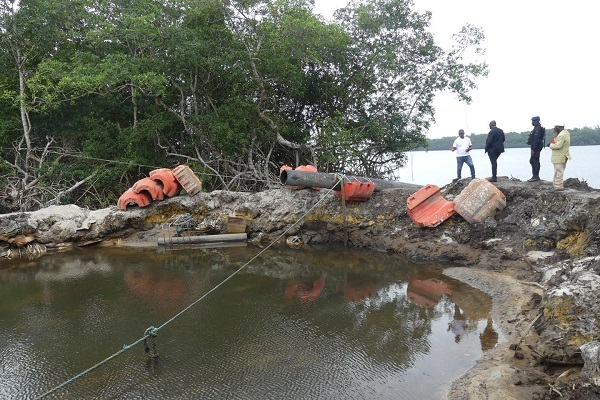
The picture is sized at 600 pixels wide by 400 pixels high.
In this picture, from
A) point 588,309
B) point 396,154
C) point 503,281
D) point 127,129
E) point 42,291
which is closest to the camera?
point 588,309

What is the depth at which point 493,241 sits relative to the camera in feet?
26.3

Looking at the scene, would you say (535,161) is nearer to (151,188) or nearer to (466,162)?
(466,162)

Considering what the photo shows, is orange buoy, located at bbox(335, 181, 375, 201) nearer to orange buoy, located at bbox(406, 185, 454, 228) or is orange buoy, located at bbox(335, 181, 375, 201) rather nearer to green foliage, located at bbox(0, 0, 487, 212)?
orange buoy, located at bbox(406, 185, 454, 228)

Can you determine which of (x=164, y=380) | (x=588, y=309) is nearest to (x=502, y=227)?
(x=588, y=309)

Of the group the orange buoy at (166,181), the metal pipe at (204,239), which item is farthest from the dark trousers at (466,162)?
the orange buoy at (166,181)

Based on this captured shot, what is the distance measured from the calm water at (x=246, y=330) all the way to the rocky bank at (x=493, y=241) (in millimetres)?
416

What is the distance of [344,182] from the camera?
9750 mm

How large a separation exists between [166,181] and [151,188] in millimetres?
377

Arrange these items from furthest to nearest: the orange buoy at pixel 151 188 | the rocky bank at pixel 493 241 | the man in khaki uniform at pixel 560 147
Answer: the orange buoy at pixel 151 188 < the man in khaki uniform at pixel 560 147 < the rocky bank at pixel 493 241

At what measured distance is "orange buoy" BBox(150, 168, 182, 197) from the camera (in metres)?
10.8

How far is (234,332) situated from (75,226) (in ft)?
21.4

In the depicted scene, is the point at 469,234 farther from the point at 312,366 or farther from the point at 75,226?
the point at 75,226

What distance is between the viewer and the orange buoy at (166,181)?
10754 millimetres

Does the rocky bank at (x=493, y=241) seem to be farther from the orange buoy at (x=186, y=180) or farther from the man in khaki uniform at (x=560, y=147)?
the man in khaki uniform at (x=560, y=147)
